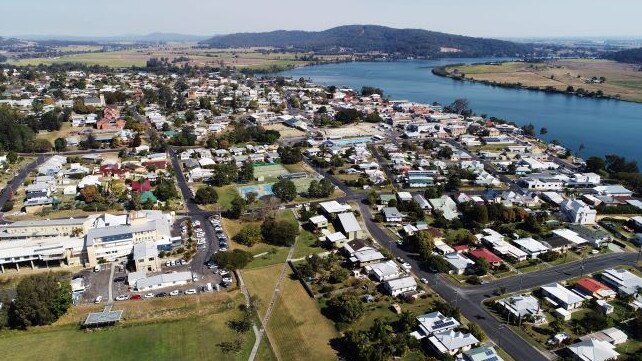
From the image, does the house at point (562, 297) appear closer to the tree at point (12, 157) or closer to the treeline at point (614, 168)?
the treeline at point (614, 168)

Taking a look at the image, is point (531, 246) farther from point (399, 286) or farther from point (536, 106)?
point (536, 106)

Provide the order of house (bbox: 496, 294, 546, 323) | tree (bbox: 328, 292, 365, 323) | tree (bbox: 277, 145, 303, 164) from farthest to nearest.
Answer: tree (bbox: 277, 145, 303, 164)
house (bbox: 496, 294, 546, 323)
tree (bbox: 328, 292, 365, 323)

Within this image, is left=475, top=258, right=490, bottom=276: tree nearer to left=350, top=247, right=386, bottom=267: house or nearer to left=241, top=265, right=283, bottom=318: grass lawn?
left=350, top=247, right=386, bottom=267: house

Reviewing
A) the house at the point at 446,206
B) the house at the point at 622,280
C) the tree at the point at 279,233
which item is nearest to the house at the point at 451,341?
the house at the point at 622,280

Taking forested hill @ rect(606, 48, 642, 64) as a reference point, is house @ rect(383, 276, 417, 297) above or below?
below

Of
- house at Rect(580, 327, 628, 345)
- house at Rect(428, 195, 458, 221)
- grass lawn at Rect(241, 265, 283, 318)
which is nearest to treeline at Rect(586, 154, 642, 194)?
house at Rect(428, 195, 458, 221)
